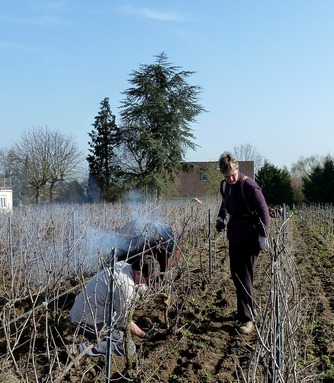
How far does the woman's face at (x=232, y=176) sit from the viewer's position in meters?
4.66

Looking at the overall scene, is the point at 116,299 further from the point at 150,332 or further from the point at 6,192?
the point at 6,192

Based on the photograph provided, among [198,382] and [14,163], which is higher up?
[14,163]

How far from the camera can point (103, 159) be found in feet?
107

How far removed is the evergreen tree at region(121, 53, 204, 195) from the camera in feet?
87.8

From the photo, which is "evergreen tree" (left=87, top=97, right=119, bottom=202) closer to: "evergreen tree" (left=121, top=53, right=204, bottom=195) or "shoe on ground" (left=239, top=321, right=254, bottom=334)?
"evergreen tree" (left=121, top=53, right=204, bottom=195)

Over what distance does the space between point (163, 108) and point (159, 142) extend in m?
1.99

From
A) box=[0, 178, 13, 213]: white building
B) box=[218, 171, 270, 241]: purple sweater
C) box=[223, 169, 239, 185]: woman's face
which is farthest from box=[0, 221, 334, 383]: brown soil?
box=[0, 178, 13, 213]: white building

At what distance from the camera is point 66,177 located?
1309 inches

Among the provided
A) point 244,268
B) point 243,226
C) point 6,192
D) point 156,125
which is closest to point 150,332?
point 244,268

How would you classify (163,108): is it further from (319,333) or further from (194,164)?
(319,333)

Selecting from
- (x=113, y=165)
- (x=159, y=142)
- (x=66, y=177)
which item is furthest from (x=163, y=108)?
(x=66, y=177)

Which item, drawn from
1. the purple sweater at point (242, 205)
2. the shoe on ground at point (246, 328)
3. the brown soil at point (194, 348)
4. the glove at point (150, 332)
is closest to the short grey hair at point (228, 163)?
the purple sweater at point (242, 205)

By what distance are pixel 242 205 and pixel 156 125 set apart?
23037 mm

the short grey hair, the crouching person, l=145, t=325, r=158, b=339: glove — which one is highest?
the short grey hair
